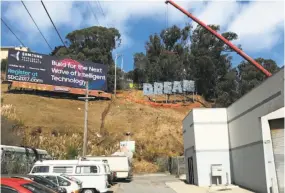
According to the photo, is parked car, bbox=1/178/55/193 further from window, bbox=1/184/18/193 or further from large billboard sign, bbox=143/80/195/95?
large billboard sign, bbox=143/80/195/95

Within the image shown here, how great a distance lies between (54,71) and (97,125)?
13.7 meters

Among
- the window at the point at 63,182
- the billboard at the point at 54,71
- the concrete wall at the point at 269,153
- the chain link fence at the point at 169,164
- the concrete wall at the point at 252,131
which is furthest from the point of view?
the billboard at the point at 54,71

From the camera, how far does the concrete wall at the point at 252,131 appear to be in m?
20.0

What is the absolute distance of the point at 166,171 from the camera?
57250 mm

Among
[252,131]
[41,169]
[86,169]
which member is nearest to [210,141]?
[252,131]

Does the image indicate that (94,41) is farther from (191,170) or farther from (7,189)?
(7,189)

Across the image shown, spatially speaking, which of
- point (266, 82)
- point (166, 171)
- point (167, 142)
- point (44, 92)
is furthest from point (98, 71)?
point (266, 82)

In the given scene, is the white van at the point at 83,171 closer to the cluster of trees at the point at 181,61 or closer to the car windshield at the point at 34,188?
the car windshield at the point at 34,188

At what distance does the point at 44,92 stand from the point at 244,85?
41.6 meters

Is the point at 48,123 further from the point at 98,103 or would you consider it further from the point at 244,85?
the point at 244,85

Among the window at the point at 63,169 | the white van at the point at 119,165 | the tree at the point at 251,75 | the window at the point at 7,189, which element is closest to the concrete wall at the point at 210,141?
the window at the point at 63,169

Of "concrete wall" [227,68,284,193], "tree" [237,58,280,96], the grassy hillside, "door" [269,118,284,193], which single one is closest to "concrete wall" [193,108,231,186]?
"concrete wall" [227,68,284,193]

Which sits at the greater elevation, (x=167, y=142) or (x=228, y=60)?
(x=228, y=60)

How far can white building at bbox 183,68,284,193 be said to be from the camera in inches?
767
